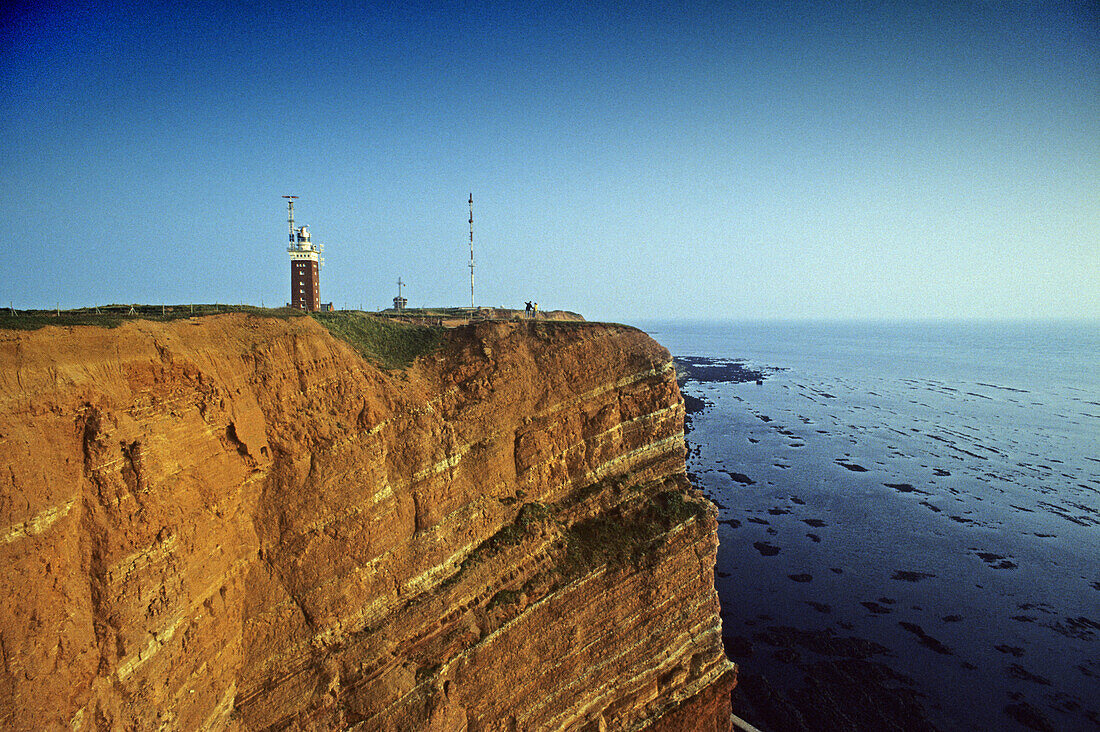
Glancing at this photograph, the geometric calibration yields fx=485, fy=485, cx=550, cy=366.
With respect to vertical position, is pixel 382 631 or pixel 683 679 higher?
pixel 382 631

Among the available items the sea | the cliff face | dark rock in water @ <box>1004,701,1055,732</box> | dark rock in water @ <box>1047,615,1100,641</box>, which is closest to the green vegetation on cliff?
the cliff face

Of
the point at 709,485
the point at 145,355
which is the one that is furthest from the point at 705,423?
the point at 145,355

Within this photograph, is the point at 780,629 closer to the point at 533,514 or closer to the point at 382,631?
the point at 533,514

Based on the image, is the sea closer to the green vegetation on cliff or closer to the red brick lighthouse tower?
the green vegetation on cliff

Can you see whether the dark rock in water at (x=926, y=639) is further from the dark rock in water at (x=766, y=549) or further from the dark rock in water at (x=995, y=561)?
the dark rock in water at (x=995, y=561)

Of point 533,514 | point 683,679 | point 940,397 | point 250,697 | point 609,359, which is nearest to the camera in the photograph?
point 250,697

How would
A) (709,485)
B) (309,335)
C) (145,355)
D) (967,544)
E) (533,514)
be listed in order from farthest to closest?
(709,485) → (967,544) → (533,514) → (309,335) → (145,355)

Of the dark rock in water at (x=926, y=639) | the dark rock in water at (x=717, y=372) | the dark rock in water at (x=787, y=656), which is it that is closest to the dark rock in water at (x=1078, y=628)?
the dark rock in water at (x=926, y=639)
